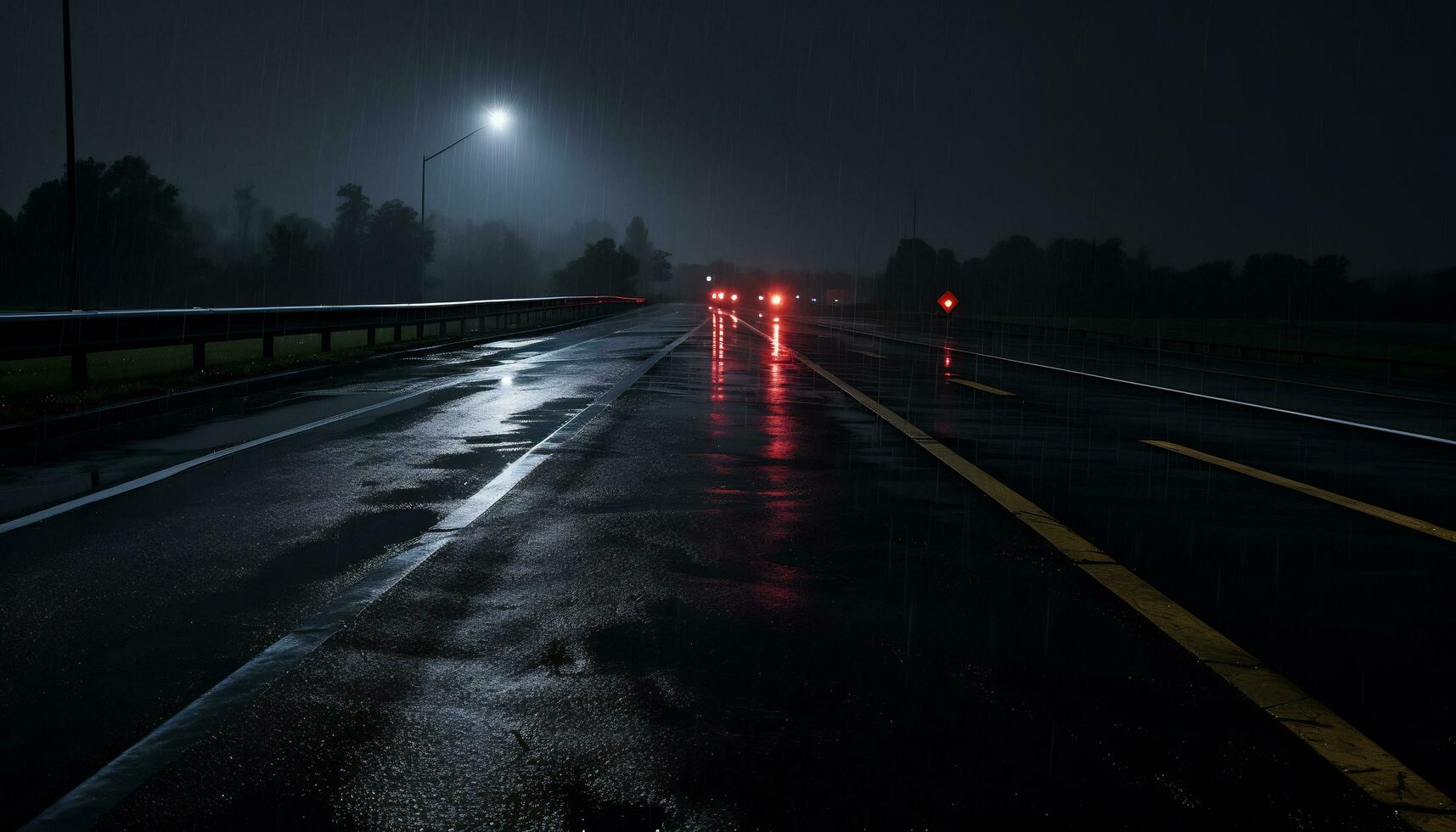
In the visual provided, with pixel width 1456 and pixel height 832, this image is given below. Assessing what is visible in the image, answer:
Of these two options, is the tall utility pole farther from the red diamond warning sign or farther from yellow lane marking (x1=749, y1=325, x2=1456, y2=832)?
the red diamond warning sign

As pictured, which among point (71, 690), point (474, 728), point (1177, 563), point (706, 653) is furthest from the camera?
point (1177, 563)

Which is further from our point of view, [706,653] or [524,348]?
[524,348]

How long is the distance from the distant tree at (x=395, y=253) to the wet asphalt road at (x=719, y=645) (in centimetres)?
14660

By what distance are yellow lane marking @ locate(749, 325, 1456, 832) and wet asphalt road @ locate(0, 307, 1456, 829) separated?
91mm

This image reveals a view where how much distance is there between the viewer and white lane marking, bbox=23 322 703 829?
3.07m

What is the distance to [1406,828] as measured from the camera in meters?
2.96

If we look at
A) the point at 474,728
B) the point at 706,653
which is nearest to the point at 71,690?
the point at 474,728

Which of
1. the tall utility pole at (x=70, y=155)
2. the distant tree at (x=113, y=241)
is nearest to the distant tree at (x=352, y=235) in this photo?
the distant tree at (x=113, y=241)

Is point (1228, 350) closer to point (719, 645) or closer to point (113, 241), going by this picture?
point (719, 645)

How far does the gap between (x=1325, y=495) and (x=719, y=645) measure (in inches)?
254

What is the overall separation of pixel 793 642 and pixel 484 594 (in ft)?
5.48

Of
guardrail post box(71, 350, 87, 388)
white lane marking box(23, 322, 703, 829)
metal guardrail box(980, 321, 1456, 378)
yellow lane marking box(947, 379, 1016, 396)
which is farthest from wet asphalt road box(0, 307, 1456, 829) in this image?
metal guardrail box(980, 321, 1456, 378)

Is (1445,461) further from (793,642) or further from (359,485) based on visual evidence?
(359,485)

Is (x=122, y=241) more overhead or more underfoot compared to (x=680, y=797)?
Result: more overhead
